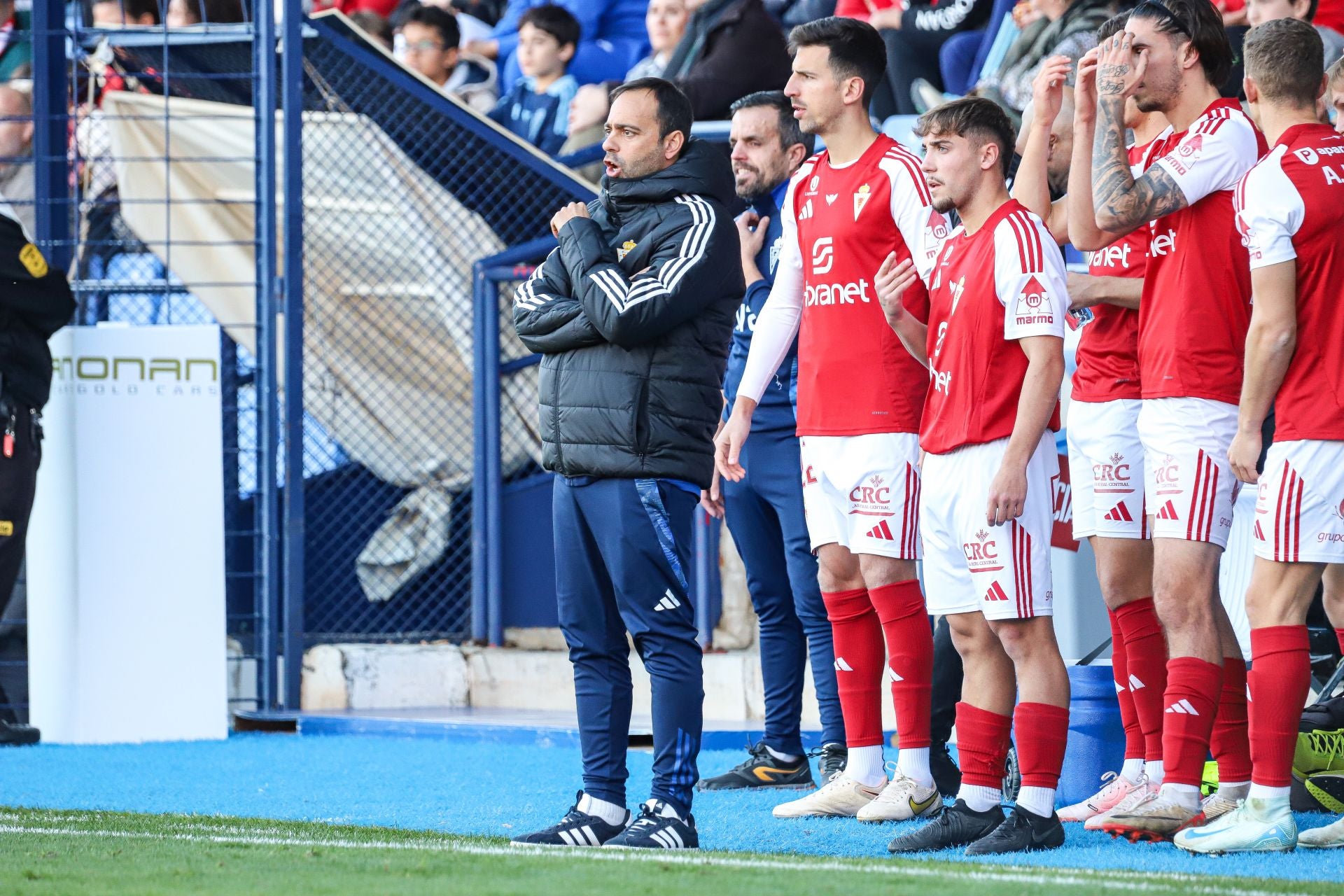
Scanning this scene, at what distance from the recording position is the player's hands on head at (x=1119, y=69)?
172 inches

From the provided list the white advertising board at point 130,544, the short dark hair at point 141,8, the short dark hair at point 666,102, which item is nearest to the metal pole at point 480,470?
the white advertising board at point 130,544

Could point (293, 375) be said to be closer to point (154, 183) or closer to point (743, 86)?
point (154, 183)

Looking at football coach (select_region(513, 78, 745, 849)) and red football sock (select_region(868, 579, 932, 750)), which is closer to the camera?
football coach (select_region(513, 78, 745, 849))

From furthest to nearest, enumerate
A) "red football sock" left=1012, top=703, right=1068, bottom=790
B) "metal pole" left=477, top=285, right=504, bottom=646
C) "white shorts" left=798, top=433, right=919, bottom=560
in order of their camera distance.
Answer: "metal pole" left=477, top=285, right=504, bottom=646
"white shorts" left=798, top=433, right=919, bottom=560
"red football sock" left=1012, top=703, right=1068, bottom=790

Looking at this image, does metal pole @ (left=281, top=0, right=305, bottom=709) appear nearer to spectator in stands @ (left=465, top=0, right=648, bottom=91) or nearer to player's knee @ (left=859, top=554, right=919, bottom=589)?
spectator in stands @ (left=465, top=0, right=648, bottom=91)

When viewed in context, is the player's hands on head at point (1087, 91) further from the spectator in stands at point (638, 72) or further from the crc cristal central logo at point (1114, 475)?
the spectator in stands at point (638, 72)

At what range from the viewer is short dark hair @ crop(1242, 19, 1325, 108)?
4.20 metres

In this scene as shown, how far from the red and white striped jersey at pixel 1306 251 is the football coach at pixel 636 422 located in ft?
4.32

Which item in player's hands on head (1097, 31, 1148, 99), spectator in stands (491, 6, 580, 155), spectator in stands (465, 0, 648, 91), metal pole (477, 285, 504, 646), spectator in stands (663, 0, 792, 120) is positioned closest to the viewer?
player's hands on head (1097, 31, 1148, 99)

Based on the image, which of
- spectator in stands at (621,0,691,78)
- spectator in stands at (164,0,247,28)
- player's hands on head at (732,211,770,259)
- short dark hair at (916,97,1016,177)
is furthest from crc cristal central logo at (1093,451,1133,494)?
spectator in stands at (164,0,247,28)

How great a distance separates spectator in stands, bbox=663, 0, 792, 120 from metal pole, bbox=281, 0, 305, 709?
1.97m

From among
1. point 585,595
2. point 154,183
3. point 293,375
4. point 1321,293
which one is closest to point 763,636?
point 585,595

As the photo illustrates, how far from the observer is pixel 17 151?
31.2 feet

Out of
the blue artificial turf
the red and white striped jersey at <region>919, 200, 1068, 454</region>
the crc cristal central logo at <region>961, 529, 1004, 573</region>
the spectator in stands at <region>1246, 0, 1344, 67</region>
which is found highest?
the spectator in stands at <region>1246, 0, 1344, 67</region>
